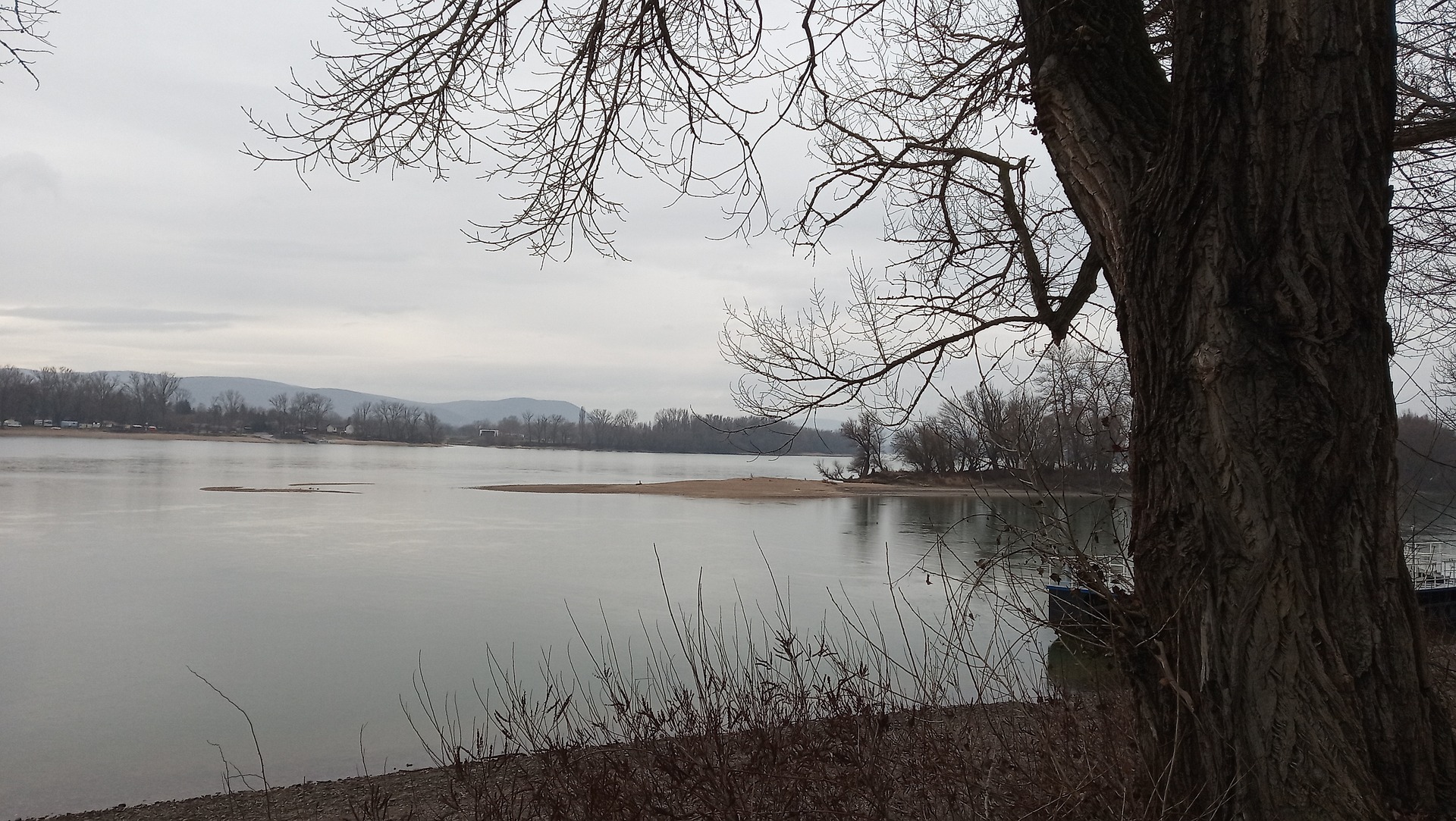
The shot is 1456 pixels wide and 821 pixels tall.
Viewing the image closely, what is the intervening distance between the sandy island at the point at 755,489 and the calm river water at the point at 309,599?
6768mm

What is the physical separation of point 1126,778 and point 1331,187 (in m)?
1.89

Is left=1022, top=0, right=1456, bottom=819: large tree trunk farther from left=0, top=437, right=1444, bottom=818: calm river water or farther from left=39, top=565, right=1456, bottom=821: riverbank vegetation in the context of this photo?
left=0, top=437, right=1444, bottom=818: calm river water

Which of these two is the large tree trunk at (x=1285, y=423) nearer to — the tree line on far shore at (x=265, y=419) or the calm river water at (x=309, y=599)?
the calm river water at (x=309, y=599)

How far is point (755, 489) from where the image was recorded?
37.7 m

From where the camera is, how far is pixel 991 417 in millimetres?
3873

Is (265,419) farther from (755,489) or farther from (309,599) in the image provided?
(309,599)

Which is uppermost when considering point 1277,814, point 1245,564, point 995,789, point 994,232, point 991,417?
point 994,232

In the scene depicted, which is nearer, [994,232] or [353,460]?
[994,232]

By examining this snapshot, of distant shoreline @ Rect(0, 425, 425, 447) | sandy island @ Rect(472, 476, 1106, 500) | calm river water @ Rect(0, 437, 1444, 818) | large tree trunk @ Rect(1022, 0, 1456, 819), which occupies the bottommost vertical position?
calm river water @ Rect(0, 437, 1444, 818)

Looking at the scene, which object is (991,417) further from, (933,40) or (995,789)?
(933,40)

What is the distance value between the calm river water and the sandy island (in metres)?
6.77

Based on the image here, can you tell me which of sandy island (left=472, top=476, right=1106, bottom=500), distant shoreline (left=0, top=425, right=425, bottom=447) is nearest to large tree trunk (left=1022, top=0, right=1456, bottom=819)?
sandy island (left=472, top=476, right=1106, bottom=500)

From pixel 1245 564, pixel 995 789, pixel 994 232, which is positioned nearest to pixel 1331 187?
pixel 1245 564

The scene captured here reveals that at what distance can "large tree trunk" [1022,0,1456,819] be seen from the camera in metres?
2.35
